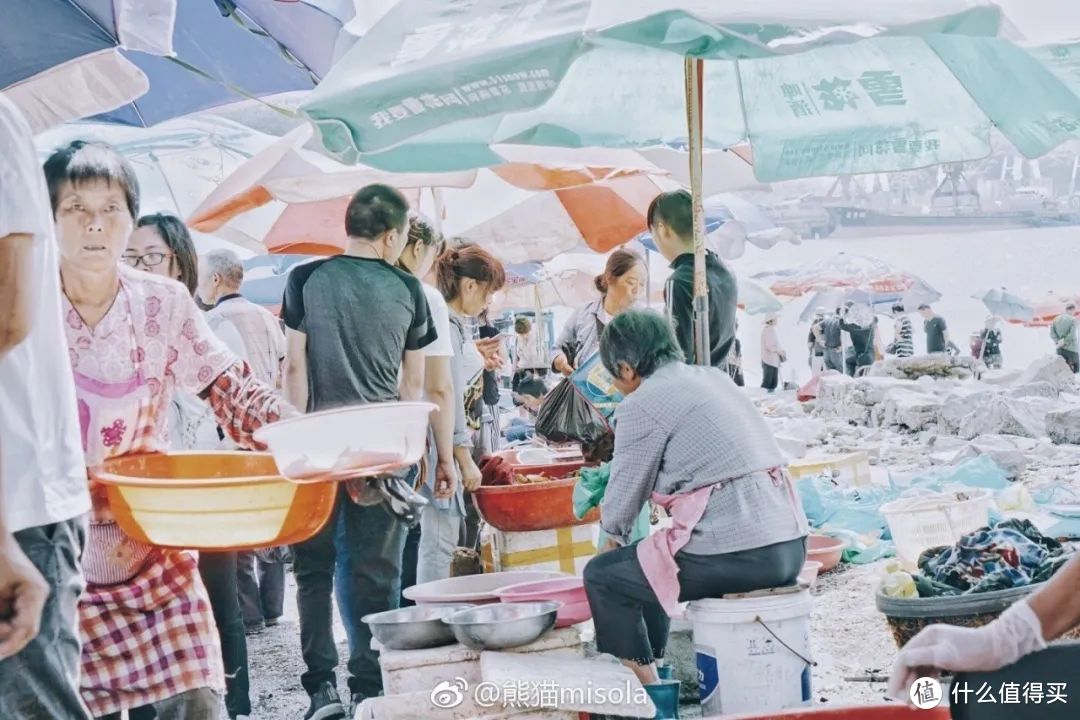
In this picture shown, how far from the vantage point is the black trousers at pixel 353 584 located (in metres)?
3.79

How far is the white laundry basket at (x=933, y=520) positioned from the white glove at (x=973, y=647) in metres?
3.34

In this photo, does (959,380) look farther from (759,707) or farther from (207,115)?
(759,707)

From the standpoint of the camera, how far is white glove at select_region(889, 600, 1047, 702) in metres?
1.90

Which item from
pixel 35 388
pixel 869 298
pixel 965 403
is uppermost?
pixel 35 388

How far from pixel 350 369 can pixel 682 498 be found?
135 cm

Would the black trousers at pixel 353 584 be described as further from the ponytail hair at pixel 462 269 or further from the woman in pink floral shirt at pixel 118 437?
the ponytail hair at pixel 462 269

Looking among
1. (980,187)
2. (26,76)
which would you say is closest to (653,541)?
(26,76)

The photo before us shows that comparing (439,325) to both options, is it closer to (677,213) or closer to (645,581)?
(677,213)

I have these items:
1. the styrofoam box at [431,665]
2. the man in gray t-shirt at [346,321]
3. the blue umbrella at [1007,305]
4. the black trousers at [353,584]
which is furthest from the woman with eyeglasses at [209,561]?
the blue umbrella at [1007,305]

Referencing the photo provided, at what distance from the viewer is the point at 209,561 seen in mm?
3785

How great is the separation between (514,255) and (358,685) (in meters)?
5.34

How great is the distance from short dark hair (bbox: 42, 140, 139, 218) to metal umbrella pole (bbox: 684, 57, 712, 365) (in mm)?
2391

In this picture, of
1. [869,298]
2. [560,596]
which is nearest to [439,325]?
[560,596]

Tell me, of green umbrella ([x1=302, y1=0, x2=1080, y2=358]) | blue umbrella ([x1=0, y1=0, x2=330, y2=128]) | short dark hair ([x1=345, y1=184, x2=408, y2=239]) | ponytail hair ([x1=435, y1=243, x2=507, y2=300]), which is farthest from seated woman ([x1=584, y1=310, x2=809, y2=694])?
blue umbrella ([x1=0, y1=0, x2=330, y2=128])
